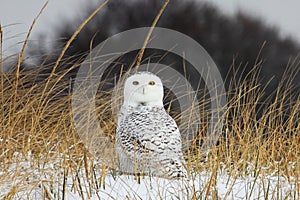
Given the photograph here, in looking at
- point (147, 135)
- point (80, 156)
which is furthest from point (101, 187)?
point (80, 156)

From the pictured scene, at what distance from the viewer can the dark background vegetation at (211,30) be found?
8438mm

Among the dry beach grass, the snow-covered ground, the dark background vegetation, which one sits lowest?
the snow-covered ground

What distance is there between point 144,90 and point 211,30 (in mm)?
8149

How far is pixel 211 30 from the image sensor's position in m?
9.76

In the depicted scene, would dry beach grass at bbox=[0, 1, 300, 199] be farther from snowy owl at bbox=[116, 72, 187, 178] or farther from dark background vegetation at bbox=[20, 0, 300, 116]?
dark background vegetation at bbox=[20, 0, 300, 116]

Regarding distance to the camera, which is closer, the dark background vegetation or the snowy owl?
the snowy owl

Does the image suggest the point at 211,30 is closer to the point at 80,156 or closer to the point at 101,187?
the point at 80,156

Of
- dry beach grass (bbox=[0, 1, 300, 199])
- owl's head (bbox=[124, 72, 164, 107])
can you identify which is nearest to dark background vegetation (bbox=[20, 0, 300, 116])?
dry beach grass (bbox=[0, 1, 300, 199])

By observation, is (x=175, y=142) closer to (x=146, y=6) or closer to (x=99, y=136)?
(x=99, y=136)

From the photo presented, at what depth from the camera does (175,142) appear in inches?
72.1

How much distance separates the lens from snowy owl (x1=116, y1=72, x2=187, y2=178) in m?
1.79

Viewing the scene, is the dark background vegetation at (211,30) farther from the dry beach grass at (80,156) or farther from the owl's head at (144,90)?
the owl's head at (144,90)

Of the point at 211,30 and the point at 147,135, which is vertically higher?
the point at 211,30

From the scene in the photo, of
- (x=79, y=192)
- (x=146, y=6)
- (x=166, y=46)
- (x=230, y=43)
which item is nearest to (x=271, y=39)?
(x=230, y=43)
